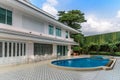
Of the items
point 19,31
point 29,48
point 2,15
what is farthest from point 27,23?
point 2,15

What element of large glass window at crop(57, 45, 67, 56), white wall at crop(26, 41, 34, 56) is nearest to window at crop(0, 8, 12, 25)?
white wall at crop(26, 41, 34, 56)

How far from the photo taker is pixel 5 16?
48.1ft

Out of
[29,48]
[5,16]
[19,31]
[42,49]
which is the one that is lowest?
[42,49]

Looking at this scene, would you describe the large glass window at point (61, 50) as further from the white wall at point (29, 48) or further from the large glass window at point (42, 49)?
the white wall at point (29, 48)

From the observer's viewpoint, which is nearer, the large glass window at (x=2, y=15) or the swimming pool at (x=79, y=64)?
the large glass window at (x=2, y=15)

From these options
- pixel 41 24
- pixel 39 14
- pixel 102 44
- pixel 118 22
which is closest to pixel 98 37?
pixel 102 44

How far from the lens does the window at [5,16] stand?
14.3m

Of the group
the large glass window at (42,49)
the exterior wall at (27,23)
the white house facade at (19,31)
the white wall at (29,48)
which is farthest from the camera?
the large glass window at (42,49)

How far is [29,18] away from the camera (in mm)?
19109

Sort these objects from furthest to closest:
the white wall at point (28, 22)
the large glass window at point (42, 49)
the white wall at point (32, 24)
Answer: the large glass window at point (42, 49) → the white wall at point (32, 24) → the white wall at point (28, 22)

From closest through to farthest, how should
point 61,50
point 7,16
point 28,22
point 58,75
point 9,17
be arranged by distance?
point 58,75, point 7,16, point 9,17, point 28,22, point 61,50

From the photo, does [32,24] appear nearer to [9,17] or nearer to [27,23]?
[27,23]

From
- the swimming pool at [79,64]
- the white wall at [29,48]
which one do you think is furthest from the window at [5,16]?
the swimming pool at [79,64]

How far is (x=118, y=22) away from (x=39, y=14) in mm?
22747
